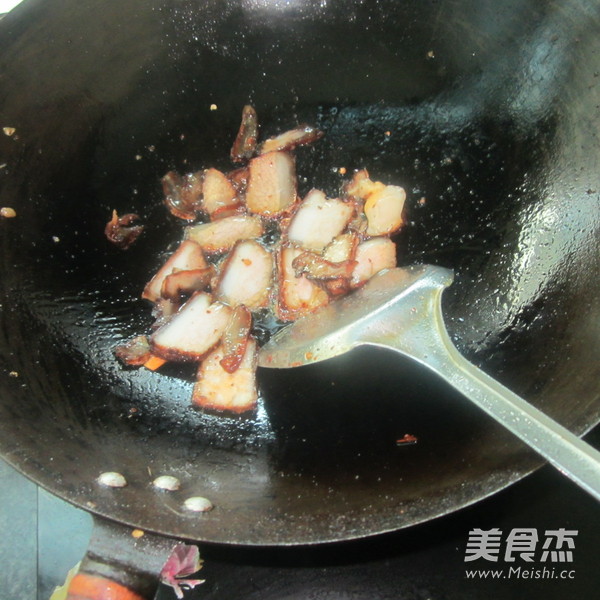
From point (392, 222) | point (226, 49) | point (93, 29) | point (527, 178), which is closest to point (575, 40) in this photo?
point (527, 178)

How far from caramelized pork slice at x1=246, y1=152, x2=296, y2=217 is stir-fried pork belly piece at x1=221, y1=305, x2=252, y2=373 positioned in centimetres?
24

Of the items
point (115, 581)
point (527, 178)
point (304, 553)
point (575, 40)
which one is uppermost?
point (575, 40)

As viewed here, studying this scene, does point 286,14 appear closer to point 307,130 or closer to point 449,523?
point 307,130

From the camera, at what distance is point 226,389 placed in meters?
1.04

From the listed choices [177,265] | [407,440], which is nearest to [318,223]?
[177,265]

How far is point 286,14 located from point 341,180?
0.37 meters

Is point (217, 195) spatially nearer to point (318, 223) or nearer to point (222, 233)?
point (222, 233)

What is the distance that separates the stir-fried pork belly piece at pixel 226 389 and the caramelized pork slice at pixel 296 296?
0.12 m

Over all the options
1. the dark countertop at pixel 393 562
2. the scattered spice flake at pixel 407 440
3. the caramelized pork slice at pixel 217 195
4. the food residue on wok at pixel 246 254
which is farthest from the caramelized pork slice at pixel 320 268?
the dark countertop at pixel 393 562

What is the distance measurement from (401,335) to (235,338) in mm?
301

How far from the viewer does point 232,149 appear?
1263 millimetres

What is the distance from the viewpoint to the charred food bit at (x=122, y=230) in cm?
115

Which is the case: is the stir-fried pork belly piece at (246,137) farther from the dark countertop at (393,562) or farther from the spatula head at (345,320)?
the dark countertop at (393,562)

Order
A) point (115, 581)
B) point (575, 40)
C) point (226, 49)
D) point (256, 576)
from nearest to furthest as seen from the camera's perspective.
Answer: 1. point (115, 581)
2. point (256, 576)
3. point (575, 40)
4. point (226, 49)
